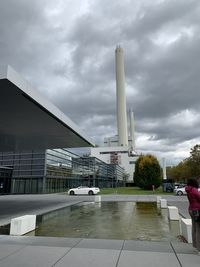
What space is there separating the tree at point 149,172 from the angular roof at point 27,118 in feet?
92.6

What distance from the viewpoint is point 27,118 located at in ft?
53.5

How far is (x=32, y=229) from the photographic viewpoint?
10.1 metres

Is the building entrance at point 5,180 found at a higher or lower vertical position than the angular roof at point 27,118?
lower

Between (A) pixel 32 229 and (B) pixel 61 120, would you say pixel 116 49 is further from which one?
(A) pixel 32 229

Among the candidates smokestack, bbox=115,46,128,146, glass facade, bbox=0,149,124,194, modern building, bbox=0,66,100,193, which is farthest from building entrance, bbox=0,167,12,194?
smokestack, bbox=115,46,128,146

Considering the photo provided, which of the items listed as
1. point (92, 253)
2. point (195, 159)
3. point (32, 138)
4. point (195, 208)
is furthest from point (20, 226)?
point (195, 159)

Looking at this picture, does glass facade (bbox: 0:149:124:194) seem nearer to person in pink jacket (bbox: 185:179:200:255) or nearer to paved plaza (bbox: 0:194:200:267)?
paved plaza (bbox: 0:194:200:267)

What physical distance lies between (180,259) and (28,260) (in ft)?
11.4

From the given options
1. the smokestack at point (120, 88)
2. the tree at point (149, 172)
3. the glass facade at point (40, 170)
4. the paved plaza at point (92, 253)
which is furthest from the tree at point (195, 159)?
the smokestack at point (120, 88)

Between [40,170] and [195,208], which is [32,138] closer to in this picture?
[40,170]

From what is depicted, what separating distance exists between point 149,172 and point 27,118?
37767 mm

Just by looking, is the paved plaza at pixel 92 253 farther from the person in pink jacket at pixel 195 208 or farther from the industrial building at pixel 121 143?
the industrial building at pixel 121 143

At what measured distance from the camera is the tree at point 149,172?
50188mm

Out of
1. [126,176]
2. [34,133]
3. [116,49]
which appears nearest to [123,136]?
[126,176]
